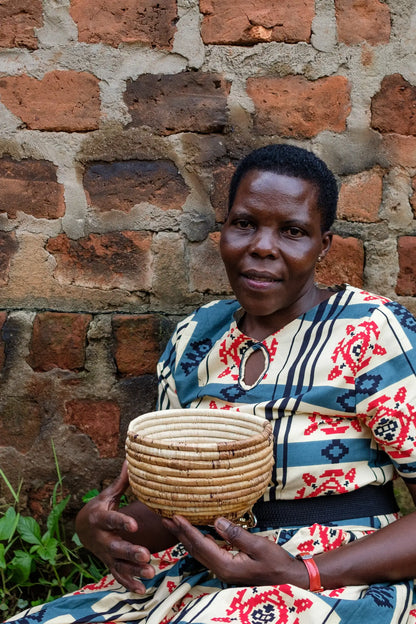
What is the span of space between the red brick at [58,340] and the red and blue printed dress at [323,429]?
55 cm

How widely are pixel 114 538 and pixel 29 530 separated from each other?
23.6 inches

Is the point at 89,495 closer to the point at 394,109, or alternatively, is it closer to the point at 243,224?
the point at 243,224

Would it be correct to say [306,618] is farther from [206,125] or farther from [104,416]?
[206,125]

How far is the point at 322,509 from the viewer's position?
1648 millimetres

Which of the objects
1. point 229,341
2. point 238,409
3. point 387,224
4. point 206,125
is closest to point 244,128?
point 206,125

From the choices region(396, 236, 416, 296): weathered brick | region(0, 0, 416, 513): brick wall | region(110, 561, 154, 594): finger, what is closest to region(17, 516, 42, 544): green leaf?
Answer: region(0, 0, 416, 513): brick wall

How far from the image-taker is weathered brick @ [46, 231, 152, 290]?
85.6 inches

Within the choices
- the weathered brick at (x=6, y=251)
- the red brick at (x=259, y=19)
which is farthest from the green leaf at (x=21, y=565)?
the red brick at (x=259, y=19)

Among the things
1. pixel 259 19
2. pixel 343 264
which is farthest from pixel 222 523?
pixel 259 19

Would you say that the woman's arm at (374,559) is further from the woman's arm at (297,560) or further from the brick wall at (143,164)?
the brick wall at (143,164)

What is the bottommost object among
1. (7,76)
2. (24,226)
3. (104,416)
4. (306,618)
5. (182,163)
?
(306,618)

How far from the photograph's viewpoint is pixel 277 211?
67.7 inches

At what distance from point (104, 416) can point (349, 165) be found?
1056 millimetres

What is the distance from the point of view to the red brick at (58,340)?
85.8 inches
